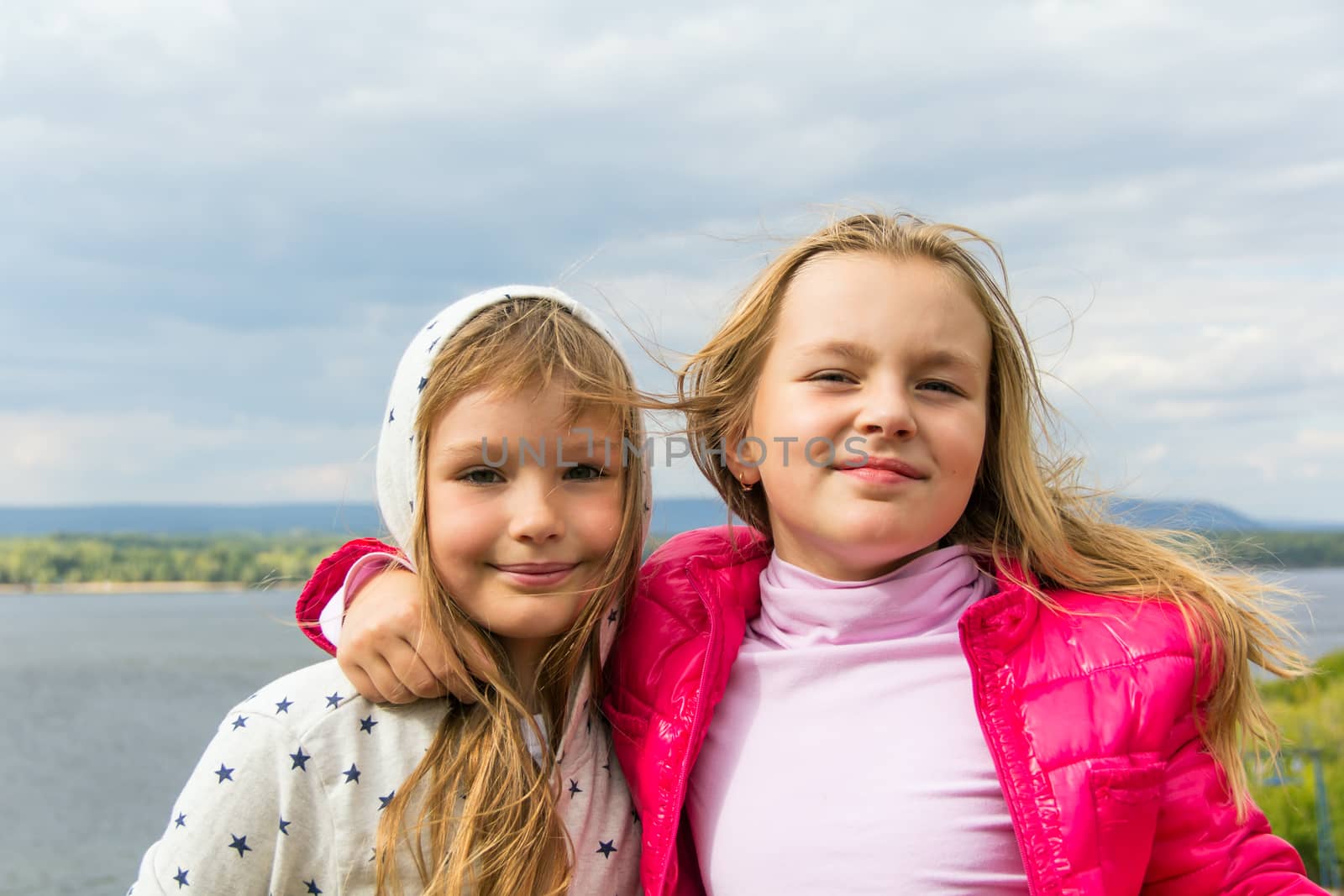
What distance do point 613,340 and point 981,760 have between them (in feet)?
3.88

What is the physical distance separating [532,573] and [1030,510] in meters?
1.12

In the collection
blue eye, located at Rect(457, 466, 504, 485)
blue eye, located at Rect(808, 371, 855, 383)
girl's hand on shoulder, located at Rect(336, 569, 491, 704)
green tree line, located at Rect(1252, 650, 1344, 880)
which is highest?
blue eye, located at Rect(808, 371, 855, 383)

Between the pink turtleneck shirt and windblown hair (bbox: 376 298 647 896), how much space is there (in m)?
0.35

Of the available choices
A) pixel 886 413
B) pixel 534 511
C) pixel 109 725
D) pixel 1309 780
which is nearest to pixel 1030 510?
pixel 886 413

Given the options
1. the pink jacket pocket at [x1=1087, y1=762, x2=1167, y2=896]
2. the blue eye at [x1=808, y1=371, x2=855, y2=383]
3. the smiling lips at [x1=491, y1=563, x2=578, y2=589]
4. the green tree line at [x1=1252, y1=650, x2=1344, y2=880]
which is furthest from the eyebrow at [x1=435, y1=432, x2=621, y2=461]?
the green tree line at [x1=1252, y1=650, x2=1344, y2=880]

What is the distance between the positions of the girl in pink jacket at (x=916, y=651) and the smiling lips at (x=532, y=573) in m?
0.23

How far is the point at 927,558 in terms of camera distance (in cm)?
233

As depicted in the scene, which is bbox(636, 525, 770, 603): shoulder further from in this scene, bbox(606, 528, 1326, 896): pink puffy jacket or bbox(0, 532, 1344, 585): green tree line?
bbox(0, 532, 1344, 585): green tree line

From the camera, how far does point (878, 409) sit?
2.10 meters

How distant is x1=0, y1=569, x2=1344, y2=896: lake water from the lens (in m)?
28.1

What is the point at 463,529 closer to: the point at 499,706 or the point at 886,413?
the point at 499,706

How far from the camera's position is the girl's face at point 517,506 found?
2141 millimetres

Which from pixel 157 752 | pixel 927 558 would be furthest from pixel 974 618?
pixel 157 752

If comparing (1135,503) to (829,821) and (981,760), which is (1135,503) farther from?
(829,821)
